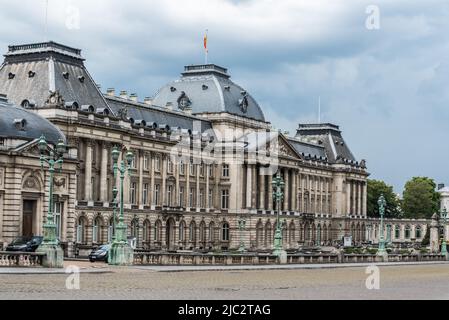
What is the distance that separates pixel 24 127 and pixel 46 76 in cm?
3142

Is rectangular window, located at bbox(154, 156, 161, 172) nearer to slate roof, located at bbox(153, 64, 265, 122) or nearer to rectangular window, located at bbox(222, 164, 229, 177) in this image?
slate roof, located at bbox(153, 64, 265, 122)

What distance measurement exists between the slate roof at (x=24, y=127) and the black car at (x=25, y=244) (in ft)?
25.8

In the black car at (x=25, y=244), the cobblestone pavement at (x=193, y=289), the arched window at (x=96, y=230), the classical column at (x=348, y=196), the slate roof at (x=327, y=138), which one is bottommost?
the cobblestone pavement at (x=193, y=289)

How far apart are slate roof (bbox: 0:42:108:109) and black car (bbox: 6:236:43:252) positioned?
37053 millimetres

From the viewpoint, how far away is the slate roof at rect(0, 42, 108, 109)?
10262 cm

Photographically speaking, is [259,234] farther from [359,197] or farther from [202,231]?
[359,197]

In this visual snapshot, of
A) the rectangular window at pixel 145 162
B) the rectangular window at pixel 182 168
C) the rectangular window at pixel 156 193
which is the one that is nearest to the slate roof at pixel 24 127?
the rectangular window at pixel 145 162

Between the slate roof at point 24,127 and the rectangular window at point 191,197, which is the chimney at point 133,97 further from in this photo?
the slate roof at point 24,127

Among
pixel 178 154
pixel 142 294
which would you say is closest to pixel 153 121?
pixel 178 154

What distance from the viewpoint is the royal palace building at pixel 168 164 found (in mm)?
72812

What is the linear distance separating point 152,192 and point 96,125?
20.6 meters

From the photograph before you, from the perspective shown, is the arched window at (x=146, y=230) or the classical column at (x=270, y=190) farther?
the classical column at (x=270, y=190)

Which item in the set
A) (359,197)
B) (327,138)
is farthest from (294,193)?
(359,197)
